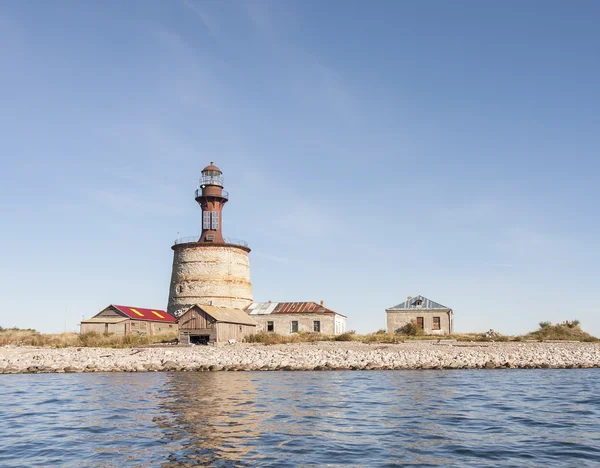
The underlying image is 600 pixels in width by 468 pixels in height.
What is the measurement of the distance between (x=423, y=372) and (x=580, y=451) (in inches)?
550

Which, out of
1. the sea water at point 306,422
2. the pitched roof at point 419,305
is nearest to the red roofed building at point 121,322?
the pitched roof at point 419,305

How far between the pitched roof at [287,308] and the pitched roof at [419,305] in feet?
17.5

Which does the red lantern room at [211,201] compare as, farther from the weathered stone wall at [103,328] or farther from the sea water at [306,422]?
the sea water at [306,422]

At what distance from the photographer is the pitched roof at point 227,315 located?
1535 inches

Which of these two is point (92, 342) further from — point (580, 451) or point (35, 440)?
point (580, 451)

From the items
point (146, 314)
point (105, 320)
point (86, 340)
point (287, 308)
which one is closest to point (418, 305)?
point (287, 308)

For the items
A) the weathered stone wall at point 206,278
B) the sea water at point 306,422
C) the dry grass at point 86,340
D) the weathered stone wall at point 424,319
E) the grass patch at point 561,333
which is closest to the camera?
the sea water at point 306,422

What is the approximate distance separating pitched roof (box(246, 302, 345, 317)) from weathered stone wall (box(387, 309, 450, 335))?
4511 mm

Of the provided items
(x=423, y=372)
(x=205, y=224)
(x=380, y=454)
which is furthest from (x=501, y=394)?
(x=205, y=224)

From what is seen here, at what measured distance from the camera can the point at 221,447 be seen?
32.5ft

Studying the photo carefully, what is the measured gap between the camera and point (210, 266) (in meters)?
50.0

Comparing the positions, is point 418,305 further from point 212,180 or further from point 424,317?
point 212,180

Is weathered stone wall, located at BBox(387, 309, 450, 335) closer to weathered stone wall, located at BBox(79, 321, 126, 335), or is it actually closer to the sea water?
weathered stone wall, located at BBox(79, 321, 126, 335)

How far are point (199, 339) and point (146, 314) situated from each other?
10221 millimetres
